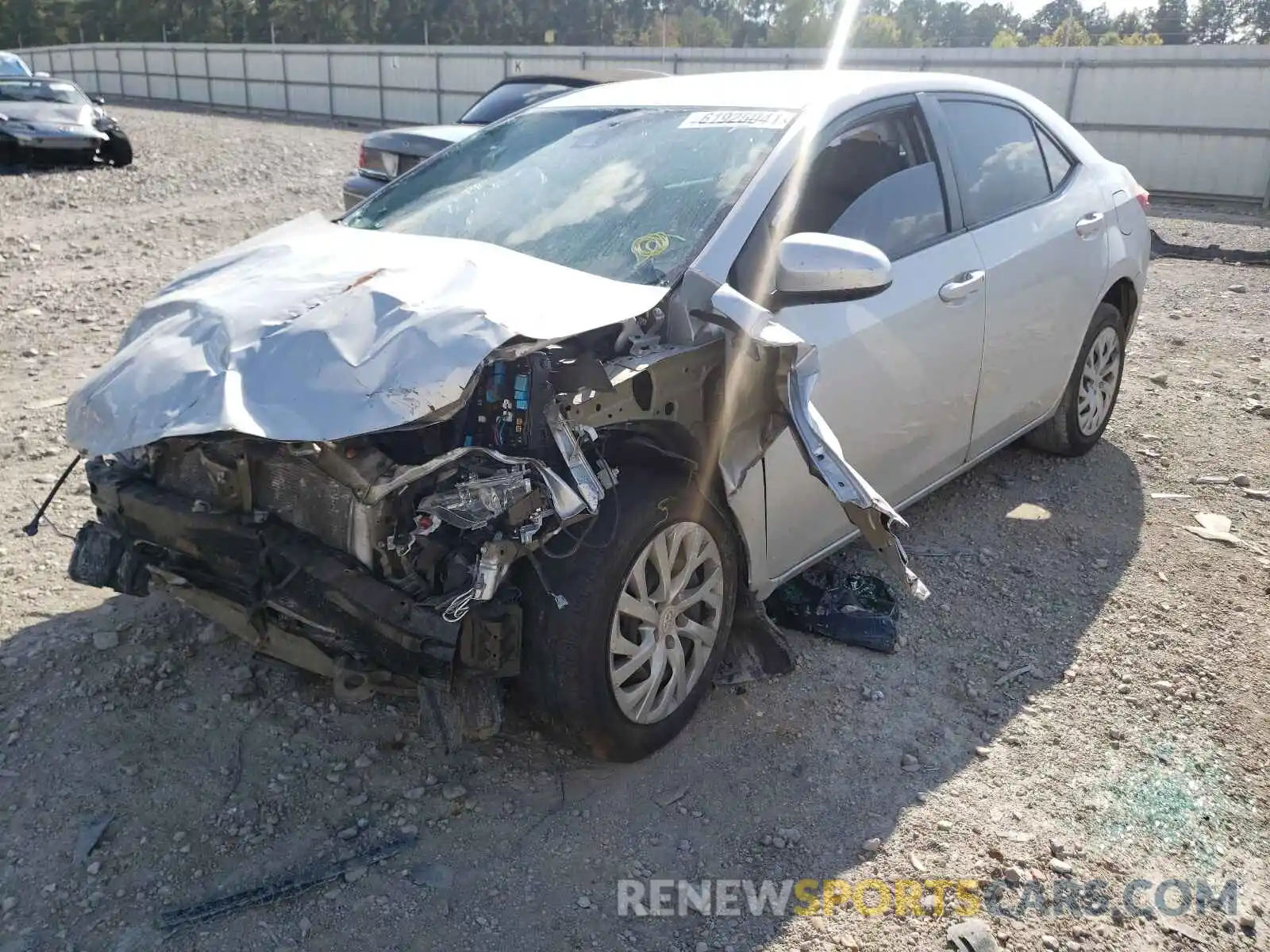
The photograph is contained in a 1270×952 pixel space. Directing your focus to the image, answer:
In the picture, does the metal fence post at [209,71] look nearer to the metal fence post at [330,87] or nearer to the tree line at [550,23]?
the metal fence post at [330,87]

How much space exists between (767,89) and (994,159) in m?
1.11

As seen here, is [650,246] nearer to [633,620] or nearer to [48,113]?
[633,620]

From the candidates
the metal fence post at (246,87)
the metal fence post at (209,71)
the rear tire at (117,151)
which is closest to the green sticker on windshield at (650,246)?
the rear tire at (117,151)

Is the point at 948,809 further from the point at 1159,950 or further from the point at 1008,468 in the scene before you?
the point at 1008,468

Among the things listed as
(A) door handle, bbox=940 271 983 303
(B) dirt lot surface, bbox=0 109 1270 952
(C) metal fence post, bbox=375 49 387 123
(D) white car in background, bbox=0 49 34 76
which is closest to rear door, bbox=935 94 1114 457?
(A) door handle, bbox=940 271 983 303

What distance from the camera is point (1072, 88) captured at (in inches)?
704

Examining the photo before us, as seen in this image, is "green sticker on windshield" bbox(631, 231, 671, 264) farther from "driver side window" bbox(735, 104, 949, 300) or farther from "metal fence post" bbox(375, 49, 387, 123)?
"metal fence post" bbox(375, 49, 387, 123)

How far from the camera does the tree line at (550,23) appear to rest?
52.9 meters

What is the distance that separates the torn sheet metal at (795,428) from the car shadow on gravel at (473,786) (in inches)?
25.2

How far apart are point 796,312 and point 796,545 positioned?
777 millimetres

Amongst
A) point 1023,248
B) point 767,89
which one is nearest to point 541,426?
point 767,89

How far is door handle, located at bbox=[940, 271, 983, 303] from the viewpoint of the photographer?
3850mm

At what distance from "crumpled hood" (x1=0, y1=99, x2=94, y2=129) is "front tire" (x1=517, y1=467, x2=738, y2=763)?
45.8 feet

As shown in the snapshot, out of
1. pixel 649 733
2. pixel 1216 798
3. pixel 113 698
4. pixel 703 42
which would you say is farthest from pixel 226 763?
pixel 703 42
